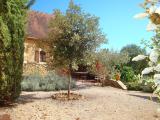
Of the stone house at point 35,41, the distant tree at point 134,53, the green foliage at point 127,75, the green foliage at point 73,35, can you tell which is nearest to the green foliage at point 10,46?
the green foliage at point 73,35

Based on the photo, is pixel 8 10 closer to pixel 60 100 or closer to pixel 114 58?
pixel 60 100

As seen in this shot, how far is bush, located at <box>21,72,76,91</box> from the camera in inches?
753

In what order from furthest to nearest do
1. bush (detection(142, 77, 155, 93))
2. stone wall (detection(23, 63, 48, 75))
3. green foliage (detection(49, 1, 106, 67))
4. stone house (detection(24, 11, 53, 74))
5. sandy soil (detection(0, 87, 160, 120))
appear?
stone house (detection(24, 11, 53, 74)) → stone wall (detection(23, 63, 48, 75)) → green foliage (detection(49, 1, 106, 67)) → sandy soil (detection(0, 87, 160, 120)) → bush (detection(142, 77, 155, 93))

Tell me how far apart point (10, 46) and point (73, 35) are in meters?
4.31

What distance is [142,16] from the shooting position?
6.58ft

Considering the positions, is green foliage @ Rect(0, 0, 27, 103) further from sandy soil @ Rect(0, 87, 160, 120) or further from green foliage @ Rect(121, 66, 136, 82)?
green foliage @ Rect(121, 66, 136, 82)

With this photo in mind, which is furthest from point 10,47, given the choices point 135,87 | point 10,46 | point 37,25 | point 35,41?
point 37,25

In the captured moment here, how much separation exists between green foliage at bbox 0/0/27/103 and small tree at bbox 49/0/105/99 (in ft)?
11.2

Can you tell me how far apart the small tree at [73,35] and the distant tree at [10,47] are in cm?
340

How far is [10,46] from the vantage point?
12438 mm

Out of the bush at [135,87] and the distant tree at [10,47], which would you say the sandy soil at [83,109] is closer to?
the distant tree at [10,47]

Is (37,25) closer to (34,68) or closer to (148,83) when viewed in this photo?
(34,68)

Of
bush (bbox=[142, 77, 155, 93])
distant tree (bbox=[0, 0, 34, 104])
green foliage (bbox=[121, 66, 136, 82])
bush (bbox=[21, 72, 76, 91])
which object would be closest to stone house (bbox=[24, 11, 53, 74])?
bush (bbox=[21, 72, 76, 91])

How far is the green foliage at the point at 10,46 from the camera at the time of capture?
12242 mm
